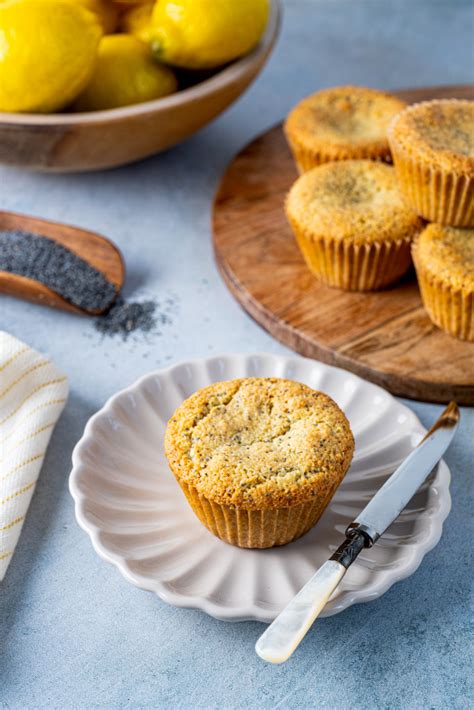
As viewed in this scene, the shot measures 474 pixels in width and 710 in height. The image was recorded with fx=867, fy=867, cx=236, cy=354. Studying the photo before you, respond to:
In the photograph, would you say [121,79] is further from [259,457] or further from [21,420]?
[259,457]

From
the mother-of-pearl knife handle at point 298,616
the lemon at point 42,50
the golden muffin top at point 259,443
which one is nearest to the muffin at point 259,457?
the golden muffin top at point 259,443

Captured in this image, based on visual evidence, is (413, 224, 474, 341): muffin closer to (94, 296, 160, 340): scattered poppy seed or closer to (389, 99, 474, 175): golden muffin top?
(389, 99, 474, 175): golden muffin top

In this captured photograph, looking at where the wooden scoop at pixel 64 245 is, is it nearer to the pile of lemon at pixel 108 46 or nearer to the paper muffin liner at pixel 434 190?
the pile of lemon at pixel 108 46

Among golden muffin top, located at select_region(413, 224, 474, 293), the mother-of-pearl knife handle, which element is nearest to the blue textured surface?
the mother-of-pearl knife handle

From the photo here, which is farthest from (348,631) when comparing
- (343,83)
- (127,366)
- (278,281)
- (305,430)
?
(343,83)

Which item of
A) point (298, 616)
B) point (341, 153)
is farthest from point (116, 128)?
point (298, 616)

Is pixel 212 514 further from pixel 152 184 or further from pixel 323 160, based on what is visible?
pixel 152 184
